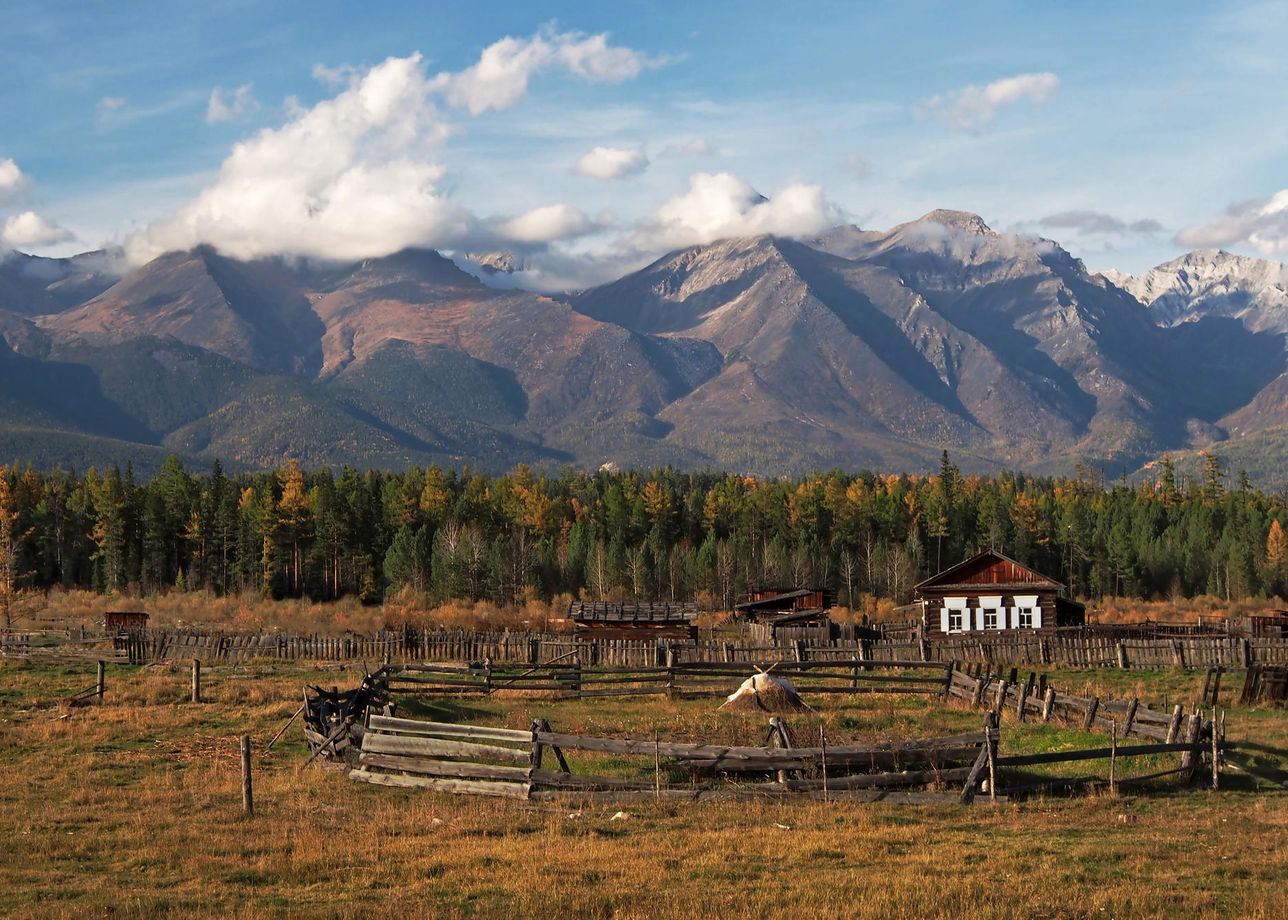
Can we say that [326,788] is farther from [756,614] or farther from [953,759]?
[756,614]

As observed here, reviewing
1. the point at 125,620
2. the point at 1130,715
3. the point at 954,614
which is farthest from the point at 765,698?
the point at 125,620

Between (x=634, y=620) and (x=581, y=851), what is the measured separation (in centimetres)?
5117

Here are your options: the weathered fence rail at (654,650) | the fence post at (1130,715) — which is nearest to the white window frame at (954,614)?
the weathered fence rail at (654,650)

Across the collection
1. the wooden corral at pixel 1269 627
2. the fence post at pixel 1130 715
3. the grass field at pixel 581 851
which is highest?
the fence post at pixel 1130 715

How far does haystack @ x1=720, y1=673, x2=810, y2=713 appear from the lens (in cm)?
3397

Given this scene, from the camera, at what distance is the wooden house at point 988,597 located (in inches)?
2847

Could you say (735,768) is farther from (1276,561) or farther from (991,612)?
(1276,561)

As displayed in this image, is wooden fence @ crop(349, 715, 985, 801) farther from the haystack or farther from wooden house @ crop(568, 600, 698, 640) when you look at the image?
wooden house @ crop(568, 600, 698, 640)

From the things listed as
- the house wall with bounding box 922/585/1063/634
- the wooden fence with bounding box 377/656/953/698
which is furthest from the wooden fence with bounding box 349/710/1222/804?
the house wall with bounding box 922/585/1063/634

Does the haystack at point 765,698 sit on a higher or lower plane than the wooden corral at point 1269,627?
higher

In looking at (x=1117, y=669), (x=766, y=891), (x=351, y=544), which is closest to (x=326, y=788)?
(x=766, y=891)

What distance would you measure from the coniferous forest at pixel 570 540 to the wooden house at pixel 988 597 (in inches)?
1333

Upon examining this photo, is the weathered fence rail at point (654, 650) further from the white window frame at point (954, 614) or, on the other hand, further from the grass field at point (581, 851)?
the grass field at point (581, 851)

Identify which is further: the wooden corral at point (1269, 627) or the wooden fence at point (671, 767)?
the wooden corral at point (1269, 627)
